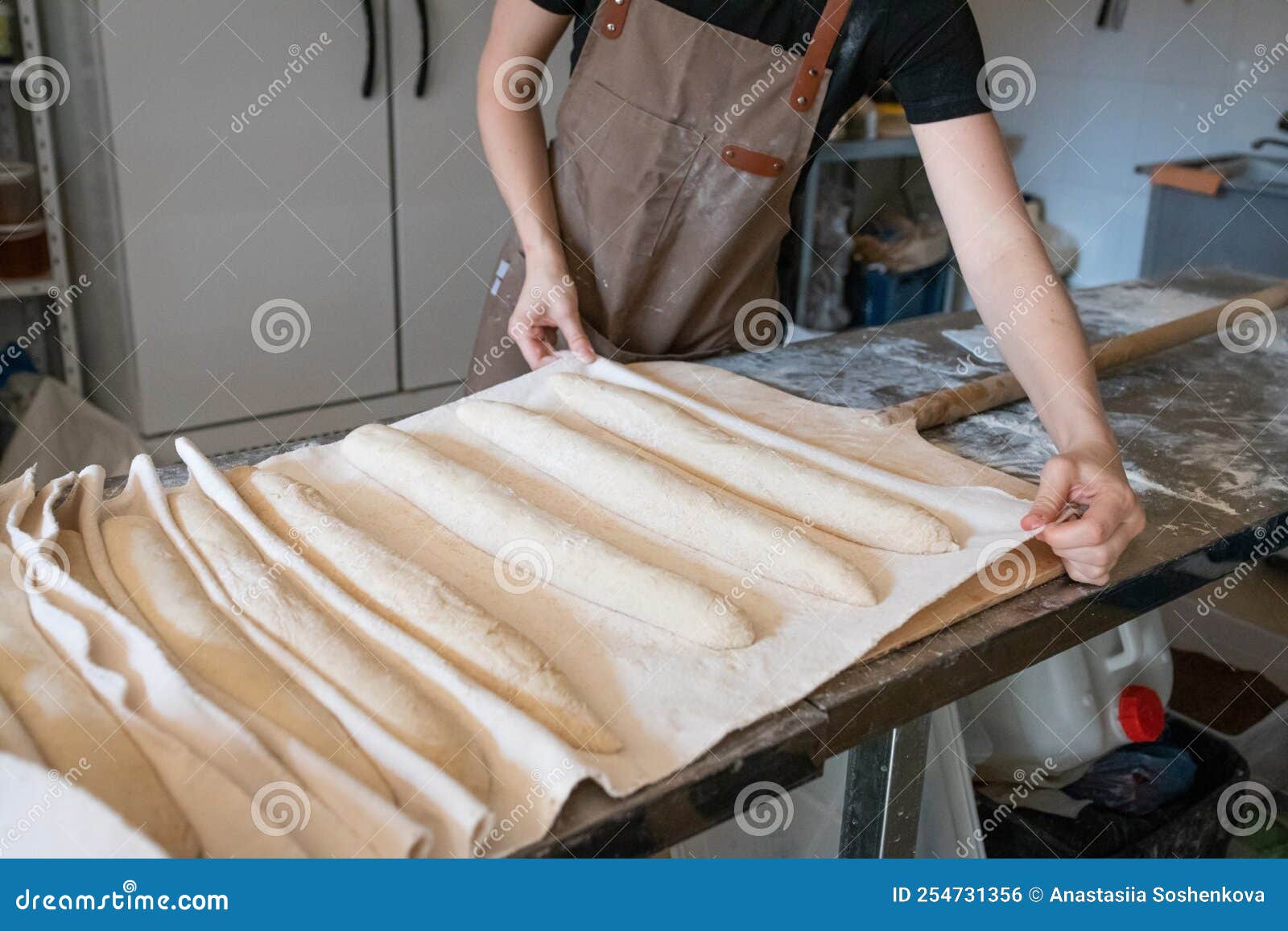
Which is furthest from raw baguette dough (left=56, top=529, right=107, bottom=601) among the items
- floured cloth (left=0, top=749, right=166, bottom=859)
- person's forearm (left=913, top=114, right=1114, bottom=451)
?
person's forearm (left=913, top=114, right=1114, bottom=451)

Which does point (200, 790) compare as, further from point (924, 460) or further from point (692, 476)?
point (924, 460)

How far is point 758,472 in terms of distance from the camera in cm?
140

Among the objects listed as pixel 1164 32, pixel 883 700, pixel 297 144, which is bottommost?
pixel 883 700

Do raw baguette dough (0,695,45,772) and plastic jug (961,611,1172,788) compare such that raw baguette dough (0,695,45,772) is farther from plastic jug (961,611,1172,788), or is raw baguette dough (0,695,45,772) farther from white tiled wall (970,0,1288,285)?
white tiled wall (970,0,1288,285)

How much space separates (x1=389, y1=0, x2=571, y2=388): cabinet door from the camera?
132 inches

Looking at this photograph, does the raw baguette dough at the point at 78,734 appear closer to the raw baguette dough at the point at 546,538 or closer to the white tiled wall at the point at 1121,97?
the raw baguette dough at the point at 546,538

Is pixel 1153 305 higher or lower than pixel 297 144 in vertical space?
lower

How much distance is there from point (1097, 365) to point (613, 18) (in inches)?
40.2

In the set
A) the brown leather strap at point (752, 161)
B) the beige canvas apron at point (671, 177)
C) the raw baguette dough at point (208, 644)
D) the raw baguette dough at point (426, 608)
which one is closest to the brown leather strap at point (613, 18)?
the beige canvas apron at point (671, 177)

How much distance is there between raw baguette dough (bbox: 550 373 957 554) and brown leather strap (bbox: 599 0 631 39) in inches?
25.5

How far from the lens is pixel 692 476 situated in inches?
56.9

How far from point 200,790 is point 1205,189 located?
3.82 m
